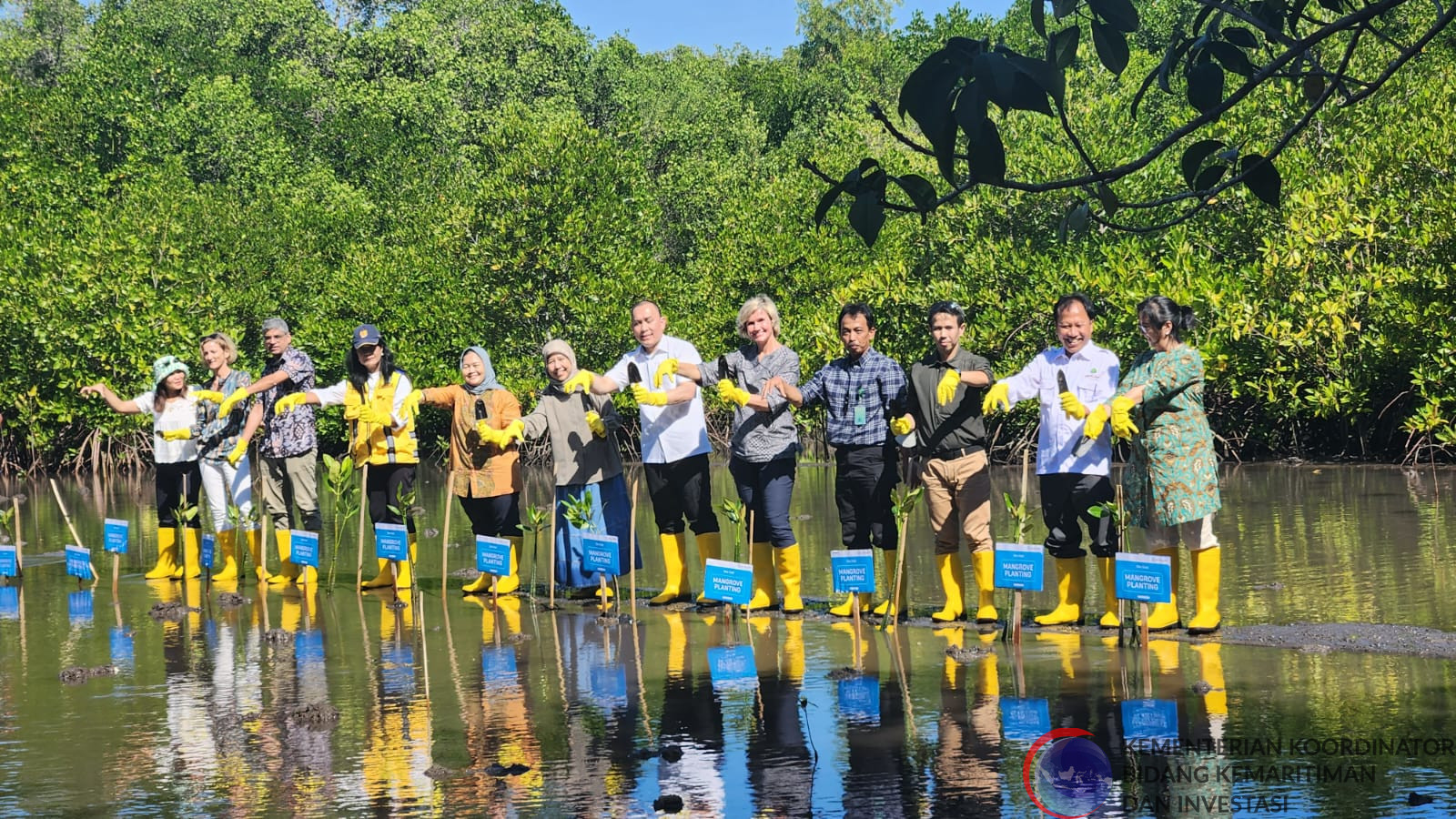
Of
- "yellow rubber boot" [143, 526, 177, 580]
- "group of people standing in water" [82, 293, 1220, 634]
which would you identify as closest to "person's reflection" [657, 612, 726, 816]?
"group of people standing in water" [82, 293, 1220, 634]

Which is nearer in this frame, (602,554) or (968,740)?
(968,740)

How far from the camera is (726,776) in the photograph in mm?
5570

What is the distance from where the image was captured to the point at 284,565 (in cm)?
1145

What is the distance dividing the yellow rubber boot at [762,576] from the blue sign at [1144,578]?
8.03 ft

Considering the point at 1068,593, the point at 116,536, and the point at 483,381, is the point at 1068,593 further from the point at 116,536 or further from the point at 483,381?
the point at 116,536

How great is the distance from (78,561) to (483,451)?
322cm

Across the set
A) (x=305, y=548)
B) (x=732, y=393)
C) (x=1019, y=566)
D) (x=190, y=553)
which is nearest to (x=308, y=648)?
(x=305, y=548)

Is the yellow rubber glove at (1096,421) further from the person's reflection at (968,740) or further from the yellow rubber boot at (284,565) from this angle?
the yellow rubber boot at (284,565)

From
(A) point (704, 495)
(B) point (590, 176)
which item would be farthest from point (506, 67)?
(A) point (704, 495)

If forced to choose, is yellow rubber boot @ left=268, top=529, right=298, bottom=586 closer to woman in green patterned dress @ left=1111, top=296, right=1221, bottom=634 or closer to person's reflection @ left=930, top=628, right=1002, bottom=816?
person's reflection @ left=930, top=628, right=1002, bottom=816

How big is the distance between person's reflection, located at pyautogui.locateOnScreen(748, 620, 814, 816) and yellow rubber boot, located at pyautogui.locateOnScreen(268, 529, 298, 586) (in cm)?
453

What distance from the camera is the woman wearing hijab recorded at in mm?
9961

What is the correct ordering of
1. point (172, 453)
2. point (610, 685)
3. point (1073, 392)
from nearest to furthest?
point (610, 685) < point (1073, 392) < point (172, 453)

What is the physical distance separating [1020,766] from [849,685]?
1.60 meters
